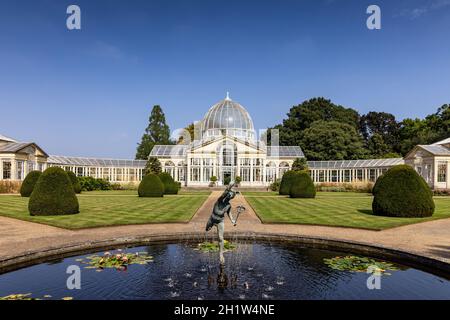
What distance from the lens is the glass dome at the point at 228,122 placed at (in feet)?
210

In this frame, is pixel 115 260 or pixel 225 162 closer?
pixel 115 260

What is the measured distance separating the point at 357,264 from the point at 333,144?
194 feet

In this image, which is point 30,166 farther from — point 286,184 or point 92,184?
point 286,184

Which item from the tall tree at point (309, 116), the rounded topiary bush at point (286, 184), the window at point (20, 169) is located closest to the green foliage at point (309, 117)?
the tall tree at point (309, 116)

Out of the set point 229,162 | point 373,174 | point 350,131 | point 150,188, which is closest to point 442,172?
point 373,174

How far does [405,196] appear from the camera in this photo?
18547 millimetres

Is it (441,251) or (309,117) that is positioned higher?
(309,117)

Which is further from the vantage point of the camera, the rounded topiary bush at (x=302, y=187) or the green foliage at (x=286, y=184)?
the green foliage at (x=286, y=184)

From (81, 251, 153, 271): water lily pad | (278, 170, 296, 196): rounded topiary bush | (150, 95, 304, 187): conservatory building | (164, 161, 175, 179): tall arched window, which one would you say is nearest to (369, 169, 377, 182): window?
(150, 95, 304, 187): conservatory building

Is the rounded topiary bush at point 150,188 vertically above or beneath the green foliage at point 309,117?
beneath

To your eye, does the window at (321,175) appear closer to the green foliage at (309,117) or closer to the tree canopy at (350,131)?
the tree canopy at (350,131)

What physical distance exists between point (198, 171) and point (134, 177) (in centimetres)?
1280

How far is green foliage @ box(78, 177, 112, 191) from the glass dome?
21.7m
